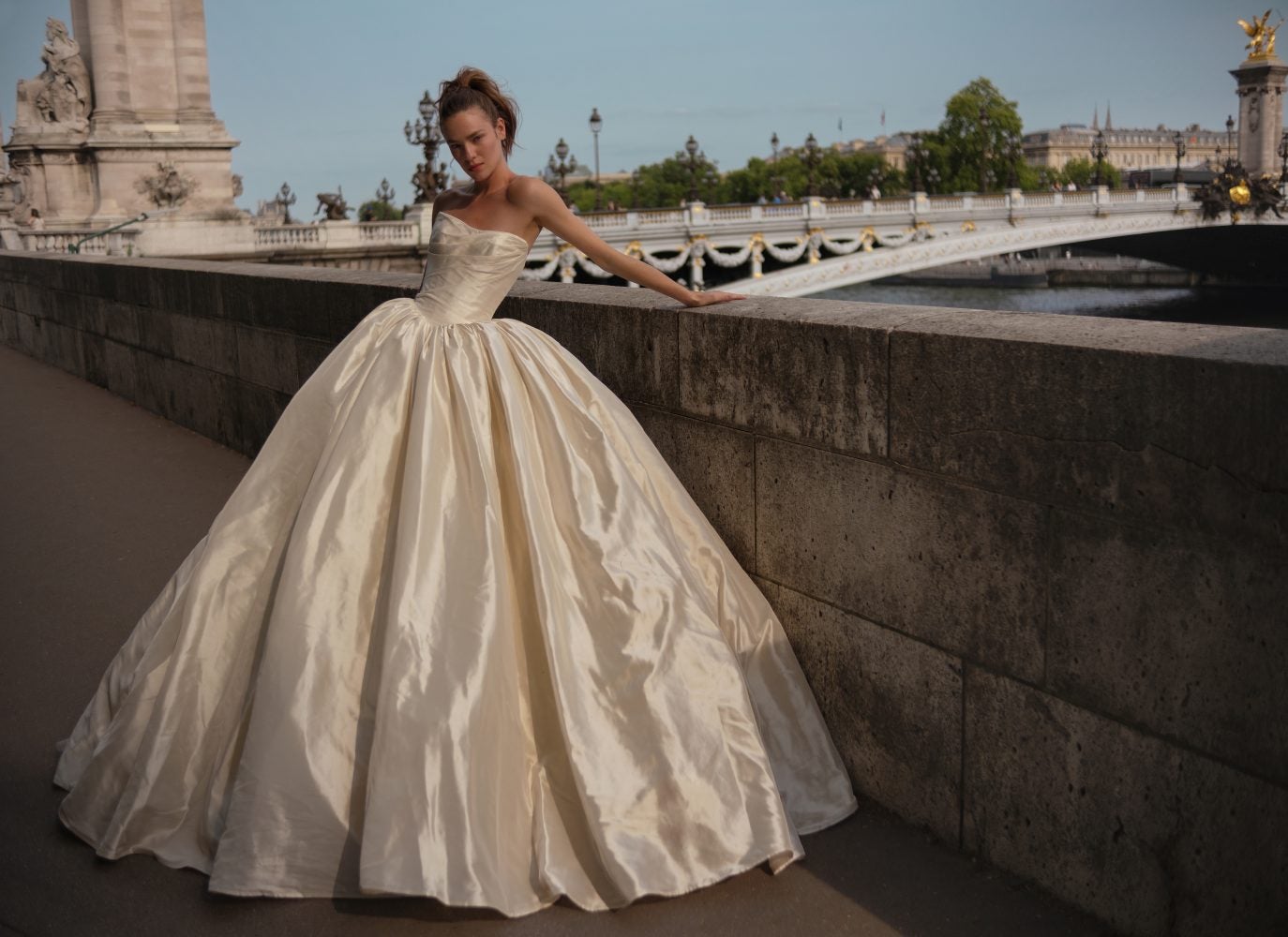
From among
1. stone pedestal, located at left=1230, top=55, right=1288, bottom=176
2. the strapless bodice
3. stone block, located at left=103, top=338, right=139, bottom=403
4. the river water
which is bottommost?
the river water

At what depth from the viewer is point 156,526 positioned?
537cm

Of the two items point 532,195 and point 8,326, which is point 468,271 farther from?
point 8,326

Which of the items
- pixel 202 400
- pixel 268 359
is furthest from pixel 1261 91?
pixel 268 359

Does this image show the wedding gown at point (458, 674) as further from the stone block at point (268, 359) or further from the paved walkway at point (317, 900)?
the stone block at point (268, 359)

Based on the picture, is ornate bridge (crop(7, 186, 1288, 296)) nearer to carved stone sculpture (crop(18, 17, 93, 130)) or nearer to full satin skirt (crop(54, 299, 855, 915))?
carved stone sculpture (crop(18, 17, 93, 130))

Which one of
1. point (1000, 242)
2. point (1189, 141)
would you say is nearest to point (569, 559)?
point (1000, 242)

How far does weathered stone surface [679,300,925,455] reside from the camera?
2.65m

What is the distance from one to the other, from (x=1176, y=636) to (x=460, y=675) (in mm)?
1142

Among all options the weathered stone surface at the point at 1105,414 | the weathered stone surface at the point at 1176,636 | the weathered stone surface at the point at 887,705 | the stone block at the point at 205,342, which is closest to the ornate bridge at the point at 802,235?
the stone block at the point at 205,342

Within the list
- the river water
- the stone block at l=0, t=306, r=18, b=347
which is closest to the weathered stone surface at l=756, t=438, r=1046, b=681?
the stone block at l=0, t=306, r=18, b=347

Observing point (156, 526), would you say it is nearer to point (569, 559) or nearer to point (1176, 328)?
point (569, 559)

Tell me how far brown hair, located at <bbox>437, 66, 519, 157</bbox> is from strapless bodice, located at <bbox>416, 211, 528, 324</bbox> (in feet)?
0.76

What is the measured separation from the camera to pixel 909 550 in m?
2.59

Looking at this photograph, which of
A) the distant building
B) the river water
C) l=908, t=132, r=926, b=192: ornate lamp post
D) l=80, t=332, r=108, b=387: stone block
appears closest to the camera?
l=80, t=332, r=108, b=387: stone block
